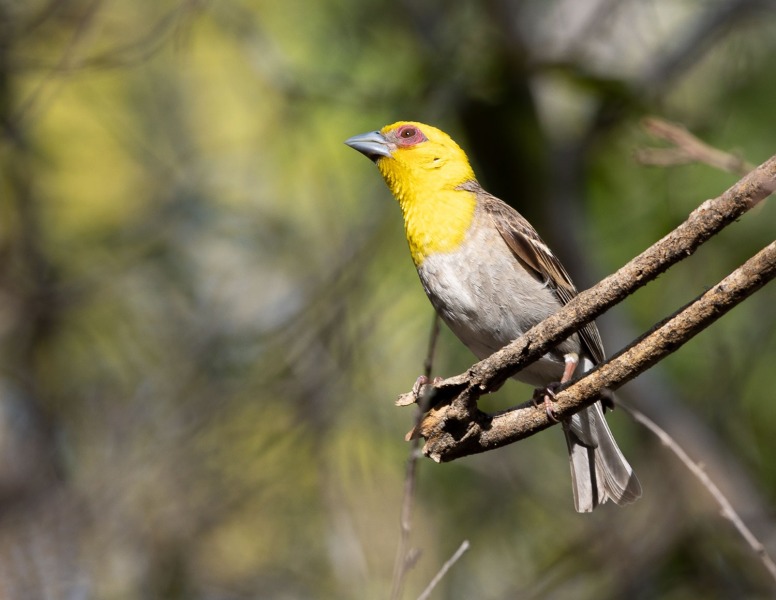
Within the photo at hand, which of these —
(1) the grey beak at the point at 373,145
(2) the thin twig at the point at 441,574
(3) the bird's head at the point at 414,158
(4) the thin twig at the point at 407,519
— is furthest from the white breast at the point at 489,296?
(2) the thin twig at the point at 441,574

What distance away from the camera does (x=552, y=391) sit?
3436 millimetres

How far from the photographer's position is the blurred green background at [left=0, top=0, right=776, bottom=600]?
19.8 ft

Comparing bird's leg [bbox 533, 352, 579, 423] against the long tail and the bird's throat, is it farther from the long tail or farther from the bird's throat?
the bird's throat

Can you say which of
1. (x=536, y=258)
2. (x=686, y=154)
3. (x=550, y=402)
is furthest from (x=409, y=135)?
(x=550, y=402)

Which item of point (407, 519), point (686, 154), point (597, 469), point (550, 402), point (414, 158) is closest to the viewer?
point (407, 519)

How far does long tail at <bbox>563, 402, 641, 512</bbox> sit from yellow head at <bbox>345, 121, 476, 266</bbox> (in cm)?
101

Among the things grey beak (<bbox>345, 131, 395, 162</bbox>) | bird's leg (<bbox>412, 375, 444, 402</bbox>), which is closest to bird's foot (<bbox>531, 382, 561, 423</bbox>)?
bird's leg (<bbox>412, 375, 444, 402</bbox>)

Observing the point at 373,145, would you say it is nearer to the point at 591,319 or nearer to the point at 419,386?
the point at 419,386

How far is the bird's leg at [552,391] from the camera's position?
3.12m

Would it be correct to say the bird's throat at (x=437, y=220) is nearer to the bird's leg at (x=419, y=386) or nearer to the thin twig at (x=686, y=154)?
the thin twig at (x=686, y=154)

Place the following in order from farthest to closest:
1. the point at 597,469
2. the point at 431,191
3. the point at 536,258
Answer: the point at 431,191 → the point at 536,258 → the point at 597,469

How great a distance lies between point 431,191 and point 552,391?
1.66 meters

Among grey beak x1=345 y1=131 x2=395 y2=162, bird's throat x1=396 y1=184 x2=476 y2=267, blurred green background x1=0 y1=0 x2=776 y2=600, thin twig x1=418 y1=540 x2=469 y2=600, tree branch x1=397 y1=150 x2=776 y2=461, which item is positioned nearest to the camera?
tree branch x1=397 y1=150 x2=776 y2=461

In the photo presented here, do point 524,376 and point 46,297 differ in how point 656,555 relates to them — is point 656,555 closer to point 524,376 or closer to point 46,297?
point 524,376
